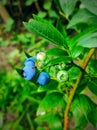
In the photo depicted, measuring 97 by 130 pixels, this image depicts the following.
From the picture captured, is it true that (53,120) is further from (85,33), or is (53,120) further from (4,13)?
(4,13)

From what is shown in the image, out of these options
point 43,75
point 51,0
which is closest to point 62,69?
point 43,75

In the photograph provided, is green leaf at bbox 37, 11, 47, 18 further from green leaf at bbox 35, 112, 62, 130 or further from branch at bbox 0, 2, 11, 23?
green leaf at bbox 35, 112, 62, 130

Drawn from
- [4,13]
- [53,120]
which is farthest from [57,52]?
[4,13]

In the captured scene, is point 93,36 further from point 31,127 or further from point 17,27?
point 17,27

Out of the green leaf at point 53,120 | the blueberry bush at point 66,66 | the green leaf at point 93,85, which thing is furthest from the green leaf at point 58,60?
the green leaf at point 53,120

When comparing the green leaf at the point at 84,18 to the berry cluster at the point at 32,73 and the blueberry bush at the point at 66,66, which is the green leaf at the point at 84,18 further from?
the berry cluster at the point at 32,73

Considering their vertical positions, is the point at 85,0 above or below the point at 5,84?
above

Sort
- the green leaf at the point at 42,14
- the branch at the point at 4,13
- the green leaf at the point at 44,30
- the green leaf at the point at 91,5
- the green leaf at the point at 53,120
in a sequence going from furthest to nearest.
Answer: the branch at the point at 4,13, the green leaf at the point at 42,14, the green leaf at the point at 53,120, the green leaf at the point at 91,5, the green leaf at the point at 44,30

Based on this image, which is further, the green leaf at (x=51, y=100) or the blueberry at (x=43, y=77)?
the green leaf at (x=51, y=100)

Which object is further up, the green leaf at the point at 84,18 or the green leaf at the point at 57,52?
the green leaf at the point at 57,52
